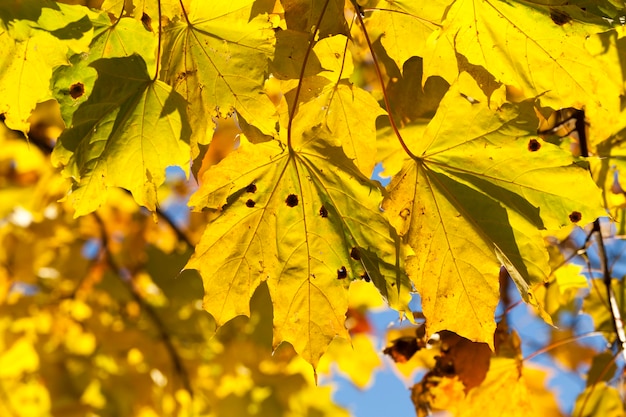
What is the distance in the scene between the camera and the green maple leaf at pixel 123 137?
49.1 inches

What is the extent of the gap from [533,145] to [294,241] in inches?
19.3

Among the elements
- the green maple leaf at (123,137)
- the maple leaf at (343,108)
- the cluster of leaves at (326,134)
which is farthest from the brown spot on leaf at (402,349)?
the green maple leaf at (123,137)

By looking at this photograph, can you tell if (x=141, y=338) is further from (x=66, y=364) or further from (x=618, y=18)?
(x=618, y=18)

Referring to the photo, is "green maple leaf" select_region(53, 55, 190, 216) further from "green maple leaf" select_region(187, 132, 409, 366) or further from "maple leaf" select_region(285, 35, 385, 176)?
"maple leaf" select_region(285, 35, 385, 176)

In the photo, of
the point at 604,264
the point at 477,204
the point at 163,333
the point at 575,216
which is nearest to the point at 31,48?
the point at 477,204

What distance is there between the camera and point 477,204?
4.30 ft

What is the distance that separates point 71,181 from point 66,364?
9.55 ft

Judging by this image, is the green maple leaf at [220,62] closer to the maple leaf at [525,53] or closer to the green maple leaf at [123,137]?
the green maple leaf at [123,137]

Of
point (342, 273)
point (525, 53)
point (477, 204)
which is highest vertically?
point (525, 53)

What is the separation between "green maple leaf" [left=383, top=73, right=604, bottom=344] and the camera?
129 centimetres

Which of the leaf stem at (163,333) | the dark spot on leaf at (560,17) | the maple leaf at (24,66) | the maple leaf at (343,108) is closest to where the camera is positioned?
the dark spot on leaf at (560,17)

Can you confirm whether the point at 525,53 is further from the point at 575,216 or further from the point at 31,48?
the point at 31,48

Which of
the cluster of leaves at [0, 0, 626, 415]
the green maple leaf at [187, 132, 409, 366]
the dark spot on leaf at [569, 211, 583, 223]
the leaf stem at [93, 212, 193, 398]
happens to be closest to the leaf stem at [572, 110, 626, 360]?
the cluster of leaves at [0, 0, 626, 415]

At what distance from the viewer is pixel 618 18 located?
1135mm
